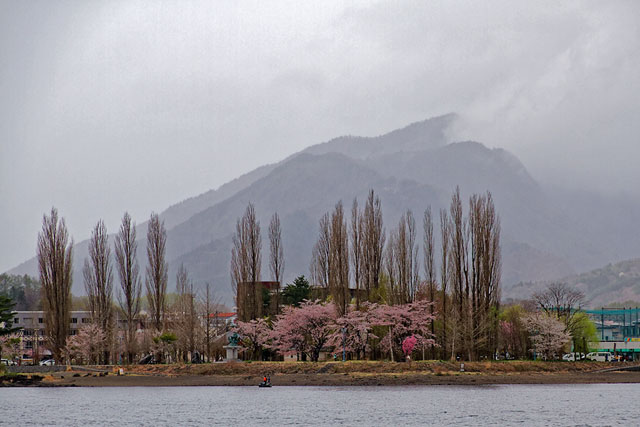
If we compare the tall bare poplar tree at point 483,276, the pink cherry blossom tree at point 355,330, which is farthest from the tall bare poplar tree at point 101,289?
the tall bare poplar tree at point 483,276

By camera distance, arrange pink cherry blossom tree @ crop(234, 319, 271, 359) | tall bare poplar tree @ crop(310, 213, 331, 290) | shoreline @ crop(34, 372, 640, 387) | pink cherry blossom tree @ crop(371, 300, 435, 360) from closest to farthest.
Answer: shoreline @ crop(34, 372, 640, 387), pink cherry blossom tree @ crop(371, 300, 435, 360), pink cherry blossom tree @ crop(234, 319, 271, 359), tall bare poplar tree @ crop(310, 213, 331, 290)

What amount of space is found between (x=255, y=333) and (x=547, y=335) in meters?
30.8

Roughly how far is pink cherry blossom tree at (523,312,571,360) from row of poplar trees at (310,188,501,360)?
7.33 meters

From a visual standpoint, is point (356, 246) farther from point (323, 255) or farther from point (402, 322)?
point (402, 322)

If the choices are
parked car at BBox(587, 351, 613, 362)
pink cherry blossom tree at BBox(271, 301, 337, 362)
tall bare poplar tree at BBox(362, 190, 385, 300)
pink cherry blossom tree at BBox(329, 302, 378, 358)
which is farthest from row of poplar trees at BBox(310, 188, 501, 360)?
parked car at BBox(587, 351, 613, 362)

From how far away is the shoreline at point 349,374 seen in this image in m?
77.6

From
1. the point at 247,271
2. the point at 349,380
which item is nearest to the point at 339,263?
the point at 247,271

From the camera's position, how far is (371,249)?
288 feet

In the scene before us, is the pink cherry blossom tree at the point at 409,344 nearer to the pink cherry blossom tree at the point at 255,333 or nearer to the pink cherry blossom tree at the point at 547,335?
the pink cherry blossom tree at the point at 255,333

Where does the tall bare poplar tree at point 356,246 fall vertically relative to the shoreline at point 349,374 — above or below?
above

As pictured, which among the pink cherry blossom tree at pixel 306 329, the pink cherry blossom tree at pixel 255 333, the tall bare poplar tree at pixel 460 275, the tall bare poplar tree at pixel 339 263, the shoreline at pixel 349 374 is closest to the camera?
the shoreline at pixel 349 374

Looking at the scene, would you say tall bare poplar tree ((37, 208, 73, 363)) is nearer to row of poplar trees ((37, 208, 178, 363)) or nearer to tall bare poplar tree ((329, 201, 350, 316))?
row of poplar trees ((37, 208, 178, 363))

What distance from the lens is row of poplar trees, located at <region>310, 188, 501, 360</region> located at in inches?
3260

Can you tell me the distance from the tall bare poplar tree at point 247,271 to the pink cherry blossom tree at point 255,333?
1.32 meters
